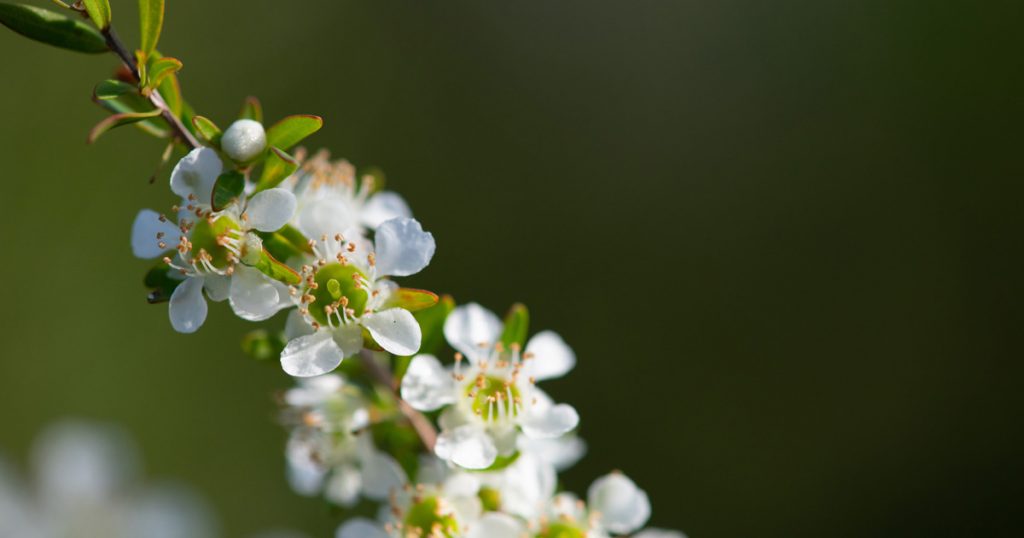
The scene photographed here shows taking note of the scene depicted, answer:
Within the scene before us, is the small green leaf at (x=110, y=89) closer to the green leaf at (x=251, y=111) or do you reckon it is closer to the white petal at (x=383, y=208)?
the green leaf at (x=251, y=111)

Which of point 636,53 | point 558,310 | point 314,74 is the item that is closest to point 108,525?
point 558,310

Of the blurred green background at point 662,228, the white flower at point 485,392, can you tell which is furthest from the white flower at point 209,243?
the blurred green background at point 662,228

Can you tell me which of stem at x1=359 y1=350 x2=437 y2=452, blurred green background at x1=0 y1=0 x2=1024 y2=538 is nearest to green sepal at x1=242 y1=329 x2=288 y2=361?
stem at x1=359 y1=350 x2=437 y2=452

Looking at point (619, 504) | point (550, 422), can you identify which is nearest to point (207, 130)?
point (550, 422)

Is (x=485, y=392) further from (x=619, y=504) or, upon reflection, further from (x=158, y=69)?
(x=158, y=69)

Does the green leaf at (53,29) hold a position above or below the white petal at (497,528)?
above

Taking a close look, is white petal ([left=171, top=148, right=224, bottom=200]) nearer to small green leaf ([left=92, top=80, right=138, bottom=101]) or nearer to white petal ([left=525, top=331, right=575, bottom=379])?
small green leaf ([left=92, top=80, right=138, bottom=101])
